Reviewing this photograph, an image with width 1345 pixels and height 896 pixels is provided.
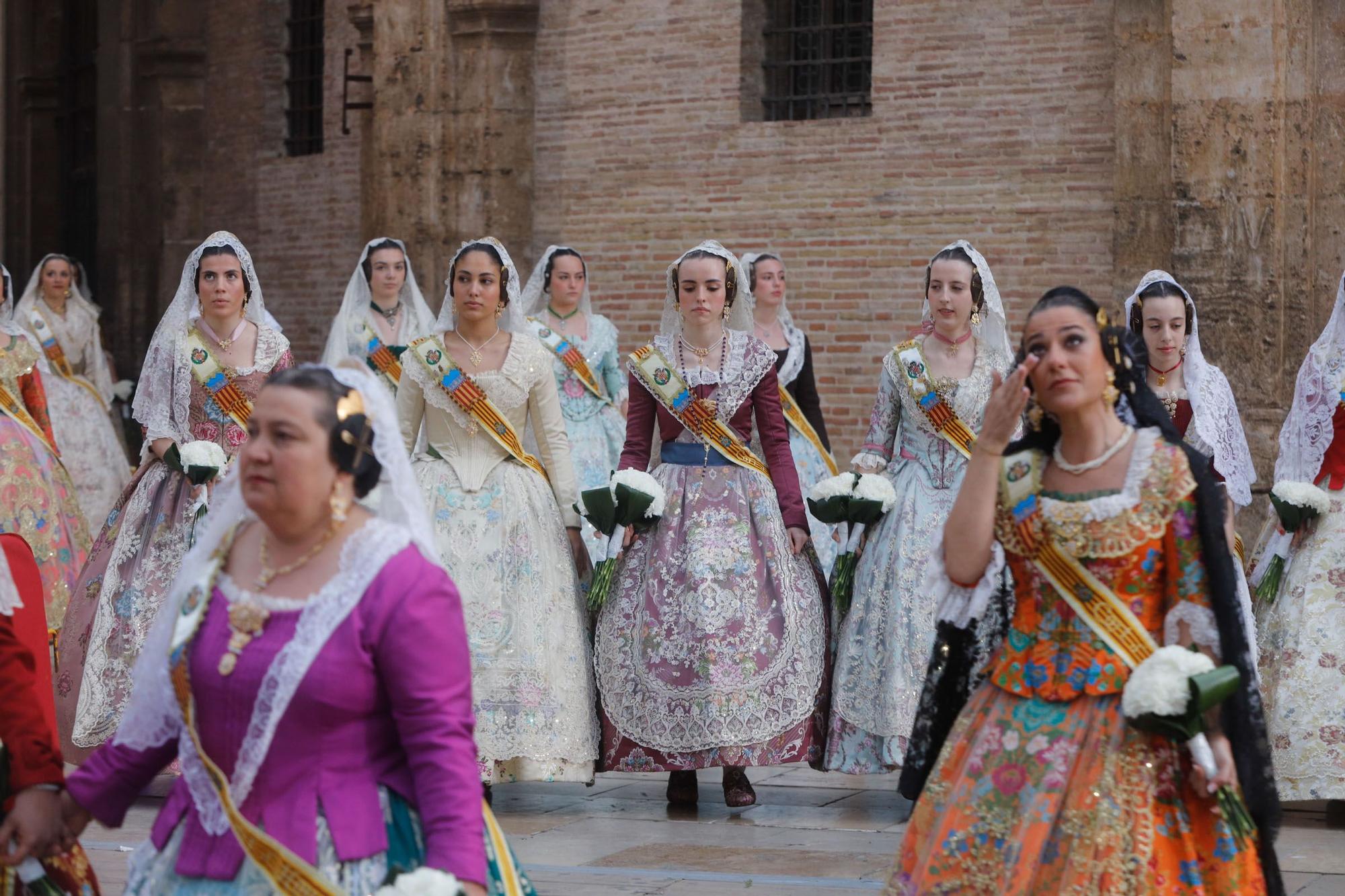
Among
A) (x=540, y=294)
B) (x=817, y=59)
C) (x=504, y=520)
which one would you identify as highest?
(x=817, y=59)

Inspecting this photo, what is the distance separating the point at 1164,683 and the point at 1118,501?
1.34 feet

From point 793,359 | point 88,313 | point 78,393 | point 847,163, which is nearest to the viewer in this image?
point 793,359

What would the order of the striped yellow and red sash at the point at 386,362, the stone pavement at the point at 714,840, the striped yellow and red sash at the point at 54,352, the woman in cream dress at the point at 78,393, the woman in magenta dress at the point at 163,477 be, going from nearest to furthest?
1. the stone pavement at the point at 714,840
2. the woman in magenta dress at the point at 163,477
3. the striped yellow and red sash at the point at 386,362
4. the striped yellow and red sash at the point at 54,352
5. the woman in cream dress at the point at 78,393

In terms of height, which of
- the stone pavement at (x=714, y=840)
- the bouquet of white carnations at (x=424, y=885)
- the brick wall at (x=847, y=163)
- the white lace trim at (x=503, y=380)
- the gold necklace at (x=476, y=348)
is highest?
the brick wall at (x=847, y=163)

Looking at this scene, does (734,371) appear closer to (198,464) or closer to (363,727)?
(198,464)

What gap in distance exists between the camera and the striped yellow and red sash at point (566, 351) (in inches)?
444

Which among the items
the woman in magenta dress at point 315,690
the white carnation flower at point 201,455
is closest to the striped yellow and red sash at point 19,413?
the white carnation flower at point 201,455

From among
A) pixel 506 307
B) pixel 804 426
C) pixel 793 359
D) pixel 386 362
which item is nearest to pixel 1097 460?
pixel 506 307

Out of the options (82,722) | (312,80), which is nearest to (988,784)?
(82,722)

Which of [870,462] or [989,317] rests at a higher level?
[989,317]

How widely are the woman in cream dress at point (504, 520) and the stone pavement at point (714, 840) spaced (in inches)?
12.4

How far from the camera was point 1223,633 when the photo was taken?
394 centimetres

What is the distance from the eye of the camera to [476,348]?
24.7ft

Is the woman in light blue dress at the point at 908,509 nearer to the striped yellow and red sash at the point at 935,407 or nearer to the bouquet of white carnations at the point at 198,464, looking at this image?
the striped yellow and red sash at the point at 935,407
